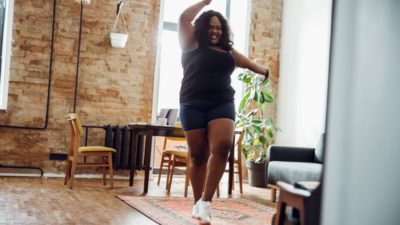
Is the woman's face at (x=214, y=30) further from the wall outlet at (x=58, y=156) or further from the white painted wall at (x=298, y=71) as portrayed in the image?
the wall outlet at (x=58, y=156)

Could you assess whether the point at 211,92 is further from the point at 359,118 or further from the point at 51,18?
the point at 51,18

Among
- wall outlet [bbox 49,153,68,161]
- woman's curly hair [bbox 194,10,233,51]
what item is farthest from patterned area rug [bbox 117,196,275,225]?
wall outlet [bbox 49,153,68,161]

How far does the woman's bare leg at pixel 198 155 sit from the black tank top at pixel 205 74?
0.56 feet

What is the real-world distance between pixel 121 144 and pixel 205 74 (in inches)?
130

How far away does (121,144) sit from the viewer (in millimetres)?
5223

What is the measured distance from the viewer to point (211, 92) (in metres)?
2.12

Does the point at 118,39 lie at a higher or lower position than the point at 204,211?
higher

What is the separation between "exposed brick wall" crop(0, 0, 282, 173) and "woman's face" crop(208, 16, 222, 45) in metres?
3.36

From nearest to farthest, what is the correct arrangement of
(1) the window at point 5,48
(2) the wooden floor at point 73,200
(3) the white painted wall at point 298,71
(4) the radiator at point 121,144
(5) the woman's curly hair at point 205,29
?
(5) the woman's curly hair at point 205,29
(2) the wooden floor at point 73,200
(3) the white painted wall at point 298,71
(1) the window at point 5,48
(4) the radiator at point 121,144

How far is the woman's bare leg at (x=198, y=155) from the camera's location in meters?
2.21

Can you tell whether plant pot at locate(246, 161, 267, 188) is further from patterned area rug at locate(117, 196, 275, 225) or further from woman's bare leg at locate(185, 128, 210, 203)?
woman's bare leg at locate(185, 128, 210, 203)

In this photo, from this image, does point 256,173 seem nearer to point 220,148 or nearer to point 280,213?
point 220,148

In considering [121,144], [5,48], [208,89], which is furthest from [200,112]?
Result: [5,48]

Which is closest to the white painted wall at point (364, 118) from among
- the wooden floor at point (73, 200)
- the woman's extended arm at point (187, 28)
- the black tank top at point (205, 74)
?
the woman's extended arm at point (187, 28)
